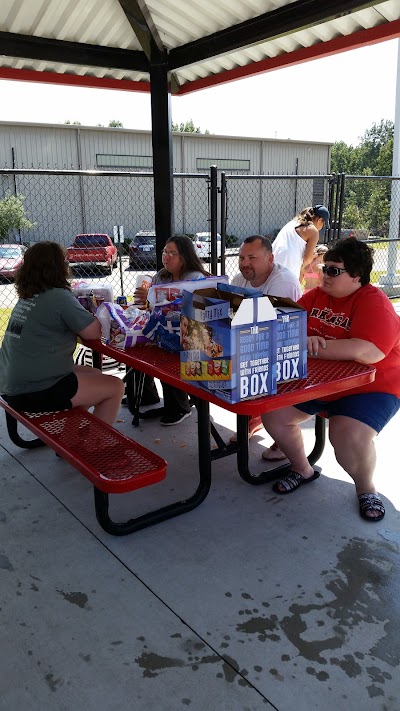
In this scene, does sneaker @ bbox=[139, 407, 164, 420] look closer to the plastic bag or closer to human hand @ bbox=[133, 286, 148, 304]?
human hand @ bbox=[133, 286, 148, 304]

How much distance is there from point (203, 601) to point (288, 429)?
1.08 m

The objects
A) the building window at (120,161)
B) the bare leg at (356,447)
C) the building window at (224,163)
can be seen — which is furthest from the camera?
the building window at (224,163)

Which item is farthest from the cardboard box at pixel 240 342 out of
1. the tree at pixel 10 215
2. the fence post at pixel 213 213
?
the tree at pixel 10 215

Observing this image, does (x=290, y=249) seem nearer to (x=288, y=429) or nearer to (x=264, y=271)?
(x=264, y=271)

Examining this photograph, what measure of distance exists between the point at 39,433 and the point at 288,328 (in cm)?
140

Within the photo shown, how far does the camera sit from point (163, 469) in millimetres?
2490

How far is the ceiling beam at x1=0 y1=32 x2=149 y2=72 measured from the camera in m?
4.27

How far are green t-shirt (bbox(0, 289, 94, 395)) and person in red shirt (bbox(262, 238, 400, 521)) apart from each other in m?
1.24

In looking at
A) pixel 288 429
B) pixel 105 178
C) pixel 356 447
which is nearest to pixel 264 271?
pixel 288 429

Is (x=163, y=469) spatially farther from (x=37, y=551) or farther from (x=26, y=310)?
(x=26, y=310)

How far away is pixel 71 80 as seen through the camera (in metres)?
5.16

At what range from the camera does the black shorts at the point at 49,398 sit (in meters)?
3.10

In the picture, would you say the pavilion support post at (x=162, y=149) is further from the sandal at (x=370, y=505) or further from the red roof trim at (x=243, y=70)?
the sandal at (x=370, y=505)

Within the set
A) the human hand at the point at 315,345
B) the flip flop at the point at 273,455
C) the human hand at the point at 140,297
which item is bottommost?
the flip flop at the point at 273,455
